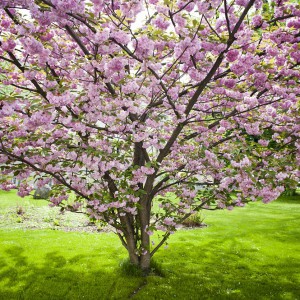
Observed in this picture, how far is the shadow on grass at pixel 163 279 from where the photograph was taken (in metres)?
6.34

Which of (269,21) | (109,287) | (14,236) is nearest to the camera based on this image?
(269,21)

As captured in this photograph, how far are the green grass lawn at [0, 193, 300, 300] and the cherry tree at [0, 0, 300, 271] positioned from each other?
0.99 m

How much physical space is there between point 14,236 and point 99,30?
30.2 ft

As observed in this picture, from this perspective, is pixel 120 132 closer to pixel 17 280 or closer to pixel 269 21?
pixel 269 21

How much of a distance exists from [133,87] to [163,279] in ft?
14.7

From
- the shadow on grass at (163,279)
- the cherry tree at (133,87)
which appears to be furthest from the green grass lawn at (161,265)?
the cherry tree at (133,87)

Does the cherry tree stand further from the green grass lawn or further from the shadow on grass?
the green grass lawn

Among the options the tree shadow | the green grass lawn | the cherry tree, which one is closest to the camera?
the cherry tree

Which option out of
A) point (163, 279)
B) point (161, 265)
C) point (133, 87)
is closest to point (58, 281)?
point (163, 279)

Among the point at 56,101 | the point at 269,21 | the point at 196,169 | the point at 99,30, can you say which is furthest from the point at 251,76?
the point at 56,101

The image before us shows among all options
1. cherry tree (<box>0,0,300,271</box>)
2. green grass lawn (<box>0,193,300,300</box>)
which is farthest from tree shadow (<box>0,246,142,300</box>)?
cherry tree (<box>0,0,300,271</box>)

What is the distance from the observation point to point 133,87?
471 centimetres

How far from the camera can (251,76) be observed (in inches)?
231

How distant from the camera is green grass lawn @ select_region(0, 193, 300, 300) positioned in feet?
21.1
